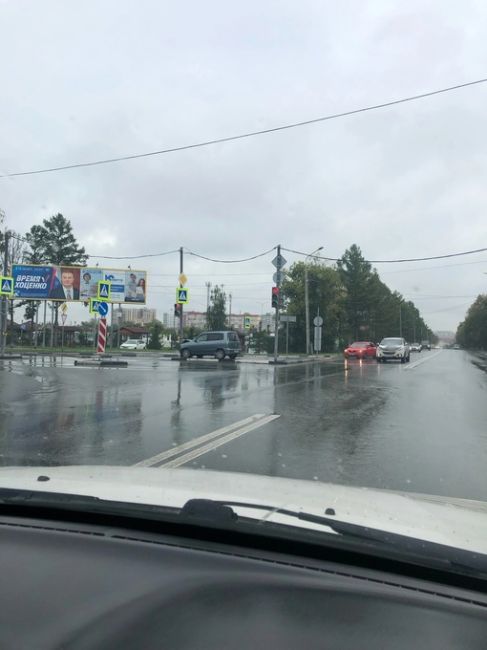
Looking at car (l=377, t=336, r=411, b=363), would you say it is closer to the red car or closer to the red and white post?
the red car

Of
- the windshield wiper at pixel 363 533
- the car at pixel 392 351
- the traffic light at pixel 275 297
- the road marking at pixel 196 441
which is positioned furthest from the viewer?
the car at pixel 392 351

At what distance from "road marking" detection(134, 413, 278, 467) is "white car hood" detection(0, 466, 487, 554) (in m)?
3.12

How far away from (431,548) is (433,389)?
48.8 feet

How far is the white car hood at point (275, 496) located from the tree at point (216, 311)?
60.8 meters

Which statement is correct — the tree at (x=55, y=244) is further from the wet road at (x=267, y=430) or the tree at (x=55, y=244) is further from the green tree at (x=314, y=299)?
the wet road at (x=267, y=430)

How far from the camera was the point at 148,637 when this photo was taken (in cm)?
167

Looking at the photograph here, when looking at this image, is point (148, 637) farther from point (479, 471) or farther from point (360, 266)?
point (360, 266)

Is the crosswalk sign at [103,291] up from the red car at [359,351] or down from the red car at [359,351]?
up

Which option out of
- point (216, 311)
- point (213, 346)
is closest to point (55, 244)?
point (216, 311)

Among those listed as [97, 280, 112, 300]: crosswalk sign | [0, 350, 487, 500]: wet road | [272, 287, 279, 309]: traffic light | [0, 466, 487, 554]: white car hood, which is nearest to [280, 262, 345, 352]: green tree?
[272, 287, 279, 309]: traffic light

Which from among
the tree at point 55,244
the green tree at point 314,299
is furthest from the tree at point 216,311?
the tree at point 55,244

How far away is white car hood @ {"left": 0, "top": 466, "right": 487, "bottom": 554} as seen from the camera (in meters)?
2.29

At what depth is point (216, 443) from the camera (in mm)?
7777

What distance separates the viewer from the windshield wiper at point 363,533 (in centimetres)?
197
